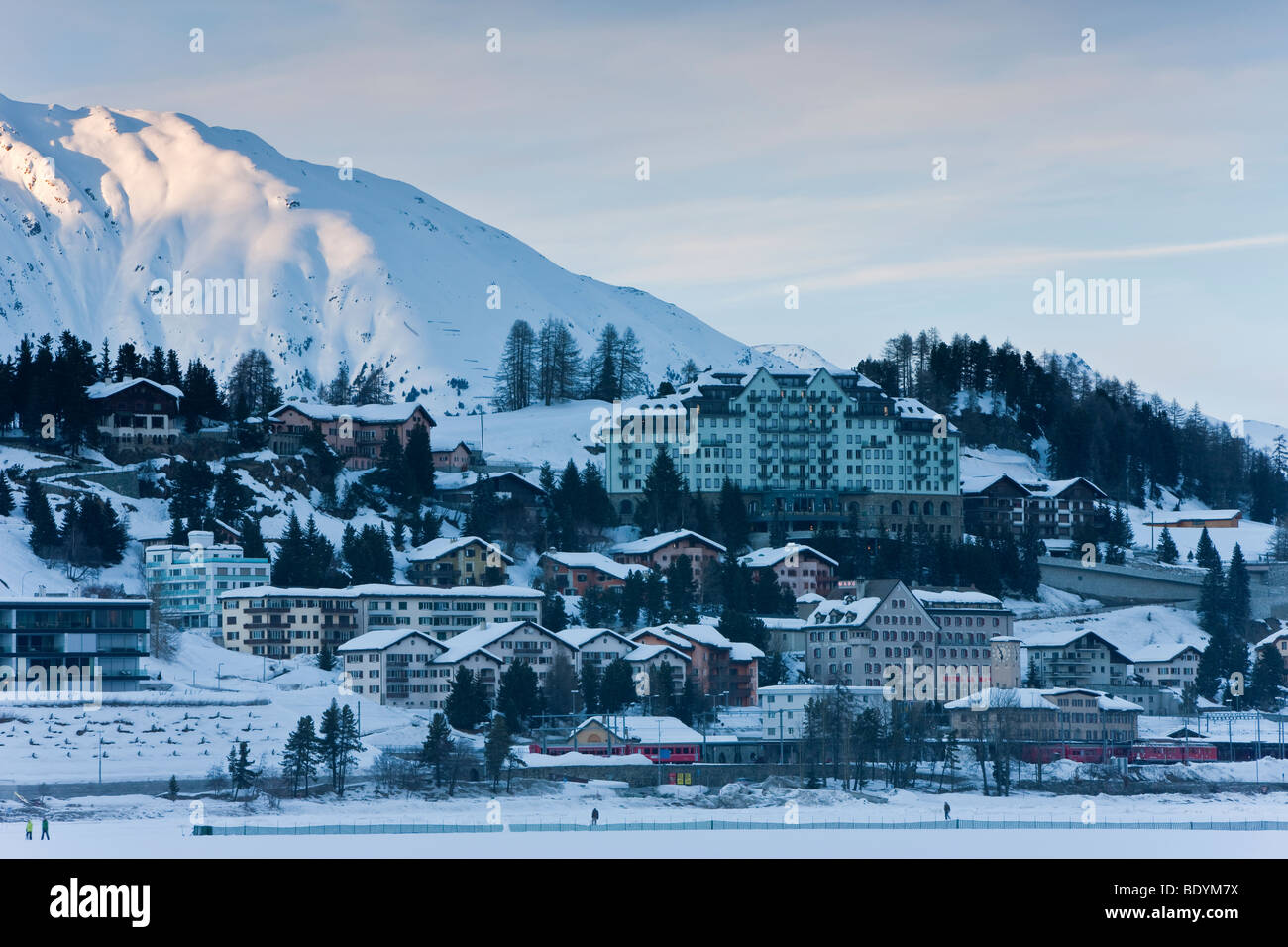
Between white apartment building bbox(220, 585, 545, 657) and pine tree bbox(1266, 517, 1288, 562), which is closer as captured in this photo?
white apartment building bbox(220, 585, 545, 657)

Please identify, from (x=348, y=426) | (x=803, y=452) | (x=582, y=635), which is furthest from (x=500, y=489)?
(x=582, y=635)

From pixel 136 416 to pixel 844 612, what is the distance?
47672 millimetres

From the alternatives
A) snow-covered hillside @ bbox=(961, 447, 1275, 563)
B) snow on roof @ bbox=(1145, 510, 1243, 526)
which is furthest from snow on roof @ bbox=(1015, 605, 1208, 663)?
snow on roof @ bbox=(1145, 510, 1243, 526)

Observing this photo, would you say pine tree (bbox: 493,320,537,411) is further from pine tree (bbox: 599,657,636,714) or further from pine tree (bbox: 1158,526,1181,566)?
pine tree (bbox: 599,657,636,714)

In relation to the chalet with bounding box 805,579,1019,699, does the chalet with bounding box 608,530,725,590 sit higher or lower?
higher

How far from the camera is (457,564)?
134750 mm

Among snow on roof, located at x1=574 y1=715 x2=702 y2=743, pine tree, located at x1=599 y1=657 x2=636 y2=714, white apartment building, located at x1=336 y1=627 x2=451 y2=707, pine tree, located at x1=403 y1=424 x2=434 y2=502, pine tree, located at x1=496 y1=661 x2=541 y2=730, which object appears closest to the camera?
snow on roof, located at x1=574 y1=715 x2=702 y2=743

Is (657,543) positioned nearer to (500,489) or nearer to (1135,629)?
(500,489)

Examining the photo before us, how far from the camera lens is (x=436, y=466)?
159m

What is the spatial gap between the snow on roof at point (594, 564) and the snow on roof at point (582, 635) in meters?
11.6

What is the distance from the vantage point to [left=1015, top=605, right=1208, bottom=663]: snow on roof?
134 metres

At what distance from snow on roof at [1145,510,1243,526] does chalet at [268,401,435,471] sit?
190 feet
